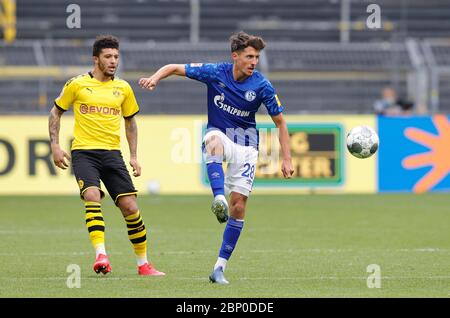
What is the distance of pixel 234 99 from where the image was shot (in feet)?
32.4

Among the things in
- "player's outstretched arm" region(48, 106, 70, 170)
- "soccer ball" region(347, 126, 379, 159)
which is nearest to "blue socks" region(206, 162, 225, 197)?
"player's outstretched arm" region(48, 106, 70, 170)

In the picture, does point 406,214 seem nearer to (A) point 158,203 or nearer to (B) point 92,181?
(A) point 158,203

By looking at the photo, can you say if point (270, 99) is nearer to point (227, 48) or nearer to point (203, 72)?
point (203, 72)

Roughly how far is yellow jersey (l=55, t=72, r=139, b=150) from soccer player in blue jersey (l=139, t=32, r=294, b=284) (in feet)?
2.46

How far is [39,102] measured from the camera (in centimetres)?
2380

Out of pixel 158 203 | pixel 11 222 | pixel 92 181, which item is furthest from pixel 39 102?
pixel 92 181

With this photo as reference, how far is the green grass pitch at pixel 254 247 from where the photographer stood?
9.03 meters

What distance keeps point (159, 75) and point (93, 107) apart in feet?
3.07

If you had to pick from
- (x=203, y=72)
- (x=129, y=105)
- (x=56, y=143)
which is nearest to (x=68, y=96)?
(x=56, y=143)

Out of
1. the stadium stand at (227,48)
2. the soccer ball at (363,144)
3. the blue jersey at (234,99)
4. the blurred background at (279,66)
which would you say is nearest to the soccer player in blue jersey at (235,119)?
the blue jersey at (234,99)

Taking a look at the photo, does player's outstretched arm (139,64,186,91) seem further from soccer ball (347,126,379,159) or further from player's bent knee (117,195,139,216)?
soccer ball (347,126,379,159)

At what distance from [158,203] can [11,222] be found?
162 inches

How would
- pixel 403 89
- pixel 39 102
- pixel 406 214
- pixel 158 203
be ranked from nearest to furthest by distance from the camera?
pixel 406 214 < pixel 158 203 < pixel 39 102 < pixel 403 89

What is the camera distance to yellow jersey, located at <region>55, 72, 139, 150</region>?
10.3 metres
